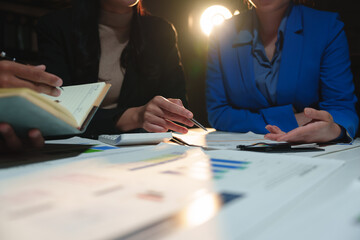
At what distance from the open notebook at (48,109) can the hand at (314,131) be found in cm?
43

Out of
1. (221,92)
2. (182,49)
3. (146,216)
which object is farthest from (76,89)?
(182,49)

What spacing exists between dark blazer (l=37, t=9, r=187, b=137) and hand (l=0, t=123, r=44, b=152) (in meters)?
0.61

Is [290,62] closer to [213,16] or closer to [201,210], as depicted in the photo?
[201,210]

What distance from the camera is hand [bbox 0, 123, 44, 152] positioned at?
17.1 inches

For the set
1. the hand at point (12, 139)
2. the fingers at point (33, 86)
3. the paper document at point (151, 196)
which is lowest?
the hand at point (12, 139)

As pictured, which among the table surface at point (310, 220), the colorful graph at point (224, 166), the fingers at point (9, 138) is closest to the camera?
the table surface at point (310, 220)

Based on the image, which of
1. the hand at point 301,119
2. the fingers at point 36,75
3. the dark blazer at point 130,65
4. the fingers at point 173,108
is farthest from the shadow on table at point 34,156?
the hand at point 301,119

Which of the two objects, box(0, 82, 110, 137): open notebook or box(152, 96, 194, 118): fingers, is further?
box(152, 96, 194, 118): fingers

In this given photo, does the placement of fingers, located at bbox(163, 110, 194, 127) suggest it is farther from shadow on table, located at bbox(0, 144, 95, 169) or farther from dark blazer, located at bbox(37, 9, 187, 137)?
dark blazer, located at bbox(37, 9, 187, 137)

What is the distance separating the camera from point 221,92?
4.13ft

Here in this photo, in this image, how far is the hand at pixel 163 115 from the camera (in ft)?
2.33

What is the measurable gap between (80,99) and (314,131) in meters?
A: 0.53

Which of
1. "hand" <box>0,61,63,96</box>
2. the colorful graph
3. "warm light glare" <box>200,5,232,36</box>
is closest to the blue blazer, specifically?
the colorful graph

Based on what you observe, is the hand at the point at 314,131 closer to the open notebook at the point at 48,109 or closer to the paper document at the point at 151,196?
the paper document at the point at 151,196
